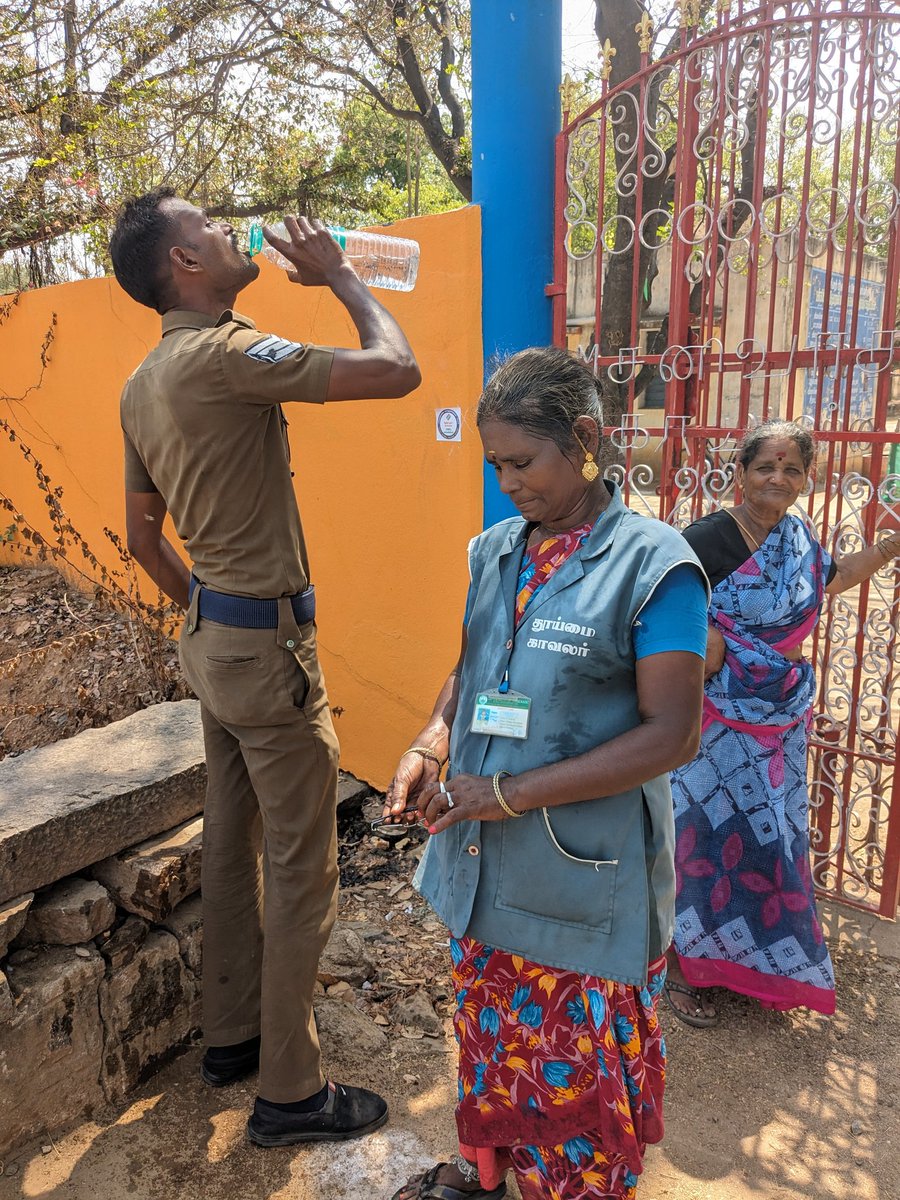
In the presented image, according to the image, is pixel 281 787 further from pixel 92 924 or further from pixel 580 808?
pixel 580 808

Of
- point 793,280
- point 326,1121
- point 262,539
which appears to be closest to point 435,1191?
point 326,1121

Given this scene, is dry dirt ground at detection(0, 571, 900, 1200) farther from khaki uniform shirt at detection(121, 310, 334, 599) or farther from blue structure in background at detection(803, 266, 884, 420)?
blue structure in background at detection(803, 266, 884, 420)

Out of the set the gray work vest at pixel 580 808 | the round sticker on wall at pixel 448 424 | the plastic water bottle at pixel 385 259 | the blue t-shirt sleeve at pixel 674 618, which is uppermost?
the plastic water bottle at pixel 385 259

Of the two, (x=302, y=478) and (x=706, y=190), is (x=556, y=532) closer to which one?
(x=706, y=190)

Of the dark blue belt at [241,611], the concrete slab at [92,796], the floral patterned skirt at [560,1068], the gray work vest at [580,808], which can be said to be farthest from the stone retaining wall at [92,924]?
the gray work vest at [580,808]

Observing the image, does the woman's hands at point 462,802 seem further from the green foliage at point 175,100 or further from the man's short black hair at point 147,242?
the green foliage at point 175,100

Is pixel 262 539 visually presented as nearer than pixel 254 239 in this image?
Yes

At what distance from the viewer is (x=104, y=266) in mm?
7453

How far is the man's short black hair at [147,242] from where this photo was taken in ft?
6.72

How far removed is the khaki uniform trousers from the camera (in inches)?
83.0

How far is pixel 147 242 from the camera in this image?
6.77ft

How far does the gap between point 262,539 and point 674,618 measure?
3.45 ft

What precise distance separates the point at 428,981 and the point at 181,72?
749 cm

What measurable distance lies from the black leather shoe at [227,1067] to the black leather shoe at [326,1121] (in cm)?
17
